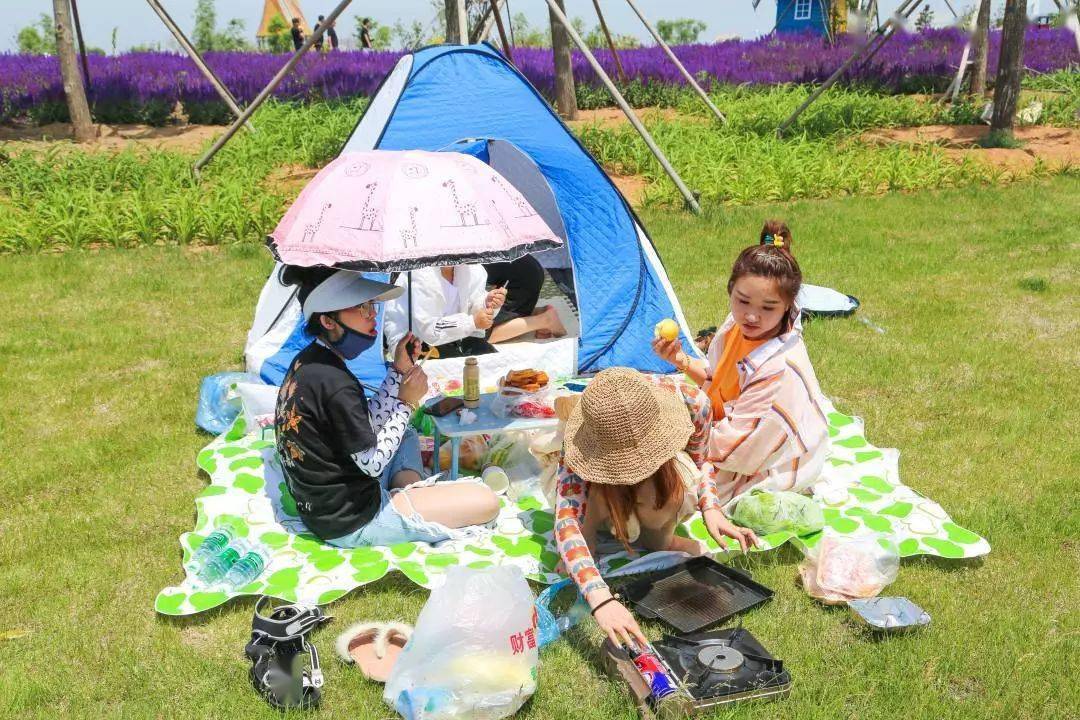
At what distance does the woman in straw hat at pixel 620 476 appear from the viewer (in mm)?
2764

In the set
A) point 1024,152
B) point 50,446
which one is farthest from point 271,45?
point 50,446

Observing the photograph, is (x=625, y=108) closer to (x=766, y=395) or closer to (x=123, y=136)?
(x=766, y=395)

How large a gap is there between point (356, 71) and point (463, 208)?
12771 millimetres

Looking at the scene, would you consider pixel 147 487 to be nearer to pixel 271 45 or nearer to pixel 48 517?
pixel 48 517

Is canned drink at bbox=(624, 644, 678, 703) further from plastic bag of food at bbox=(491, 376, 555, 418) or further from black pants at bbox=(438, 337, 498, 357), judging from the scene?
black pants at bbox=(438, 337, 498, 357)

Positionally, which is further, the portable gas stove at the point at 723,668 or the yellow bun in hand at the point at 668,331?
the yellow bun in hand at the point at 668,331

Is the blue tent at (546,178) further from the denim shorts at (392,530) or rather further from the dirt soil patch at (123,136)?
the dirt soil patch at (123,136)

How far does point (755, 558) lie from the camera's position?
3.39m

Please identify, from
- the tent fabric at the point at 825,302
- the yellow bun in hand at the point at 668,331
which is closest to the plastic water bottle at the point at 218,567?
the yellow bun in hand at the point at 668,331

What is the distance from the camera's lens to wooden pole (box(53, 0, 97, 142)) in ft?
33.6

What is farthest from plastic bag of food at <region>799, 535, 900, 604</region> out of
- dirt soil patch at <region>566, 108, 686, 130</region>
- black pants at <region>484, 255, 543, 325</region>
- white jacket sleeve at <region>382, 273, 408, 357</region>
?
dirt soil patch at <region>566, 108, 686, 130</region>

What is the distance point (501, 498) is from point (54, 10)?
9.41 m

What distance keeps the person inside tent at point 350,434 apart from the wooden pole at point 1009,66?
8.74 m

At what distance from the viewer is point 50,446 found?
444 cm
